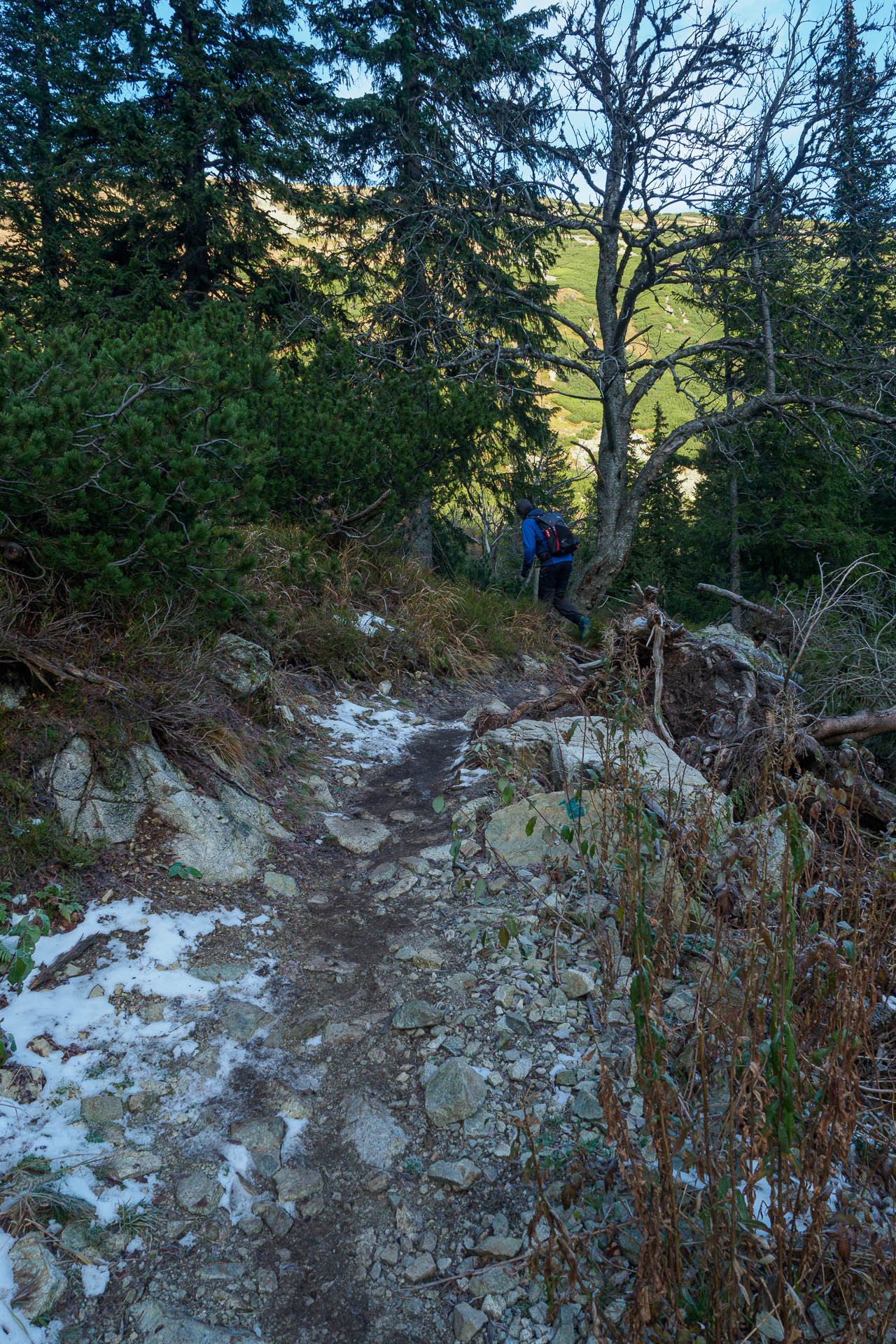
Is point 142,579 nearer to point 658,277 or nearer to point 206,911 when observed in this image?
point 206,911

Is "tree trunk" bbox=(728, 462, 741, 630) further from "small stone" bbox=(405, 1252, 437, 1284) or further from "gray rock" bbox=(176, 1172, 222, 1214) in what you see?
"gray rock" bbox=(176, 1172, 222, 1214)

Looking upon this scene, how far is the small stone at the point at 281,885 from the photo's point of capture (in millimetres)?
3854

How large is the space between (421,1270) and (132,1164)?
0.93 metres

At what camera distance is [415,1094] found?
8.59ft

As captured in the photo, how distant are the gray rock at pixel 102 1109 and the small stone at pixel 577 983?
1701mm

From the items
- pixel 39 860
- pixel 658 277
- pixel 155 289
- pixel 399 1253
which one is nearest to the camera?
pixel 399 1253

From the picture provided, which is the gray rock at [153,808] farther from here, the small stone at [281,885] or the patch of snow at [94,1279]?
the patch of snow at [94,1279]

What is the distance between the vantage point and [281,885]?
12.8ft

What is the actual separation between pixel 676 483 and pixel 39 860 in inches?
690

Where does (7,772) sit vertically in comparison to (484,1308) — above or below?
above

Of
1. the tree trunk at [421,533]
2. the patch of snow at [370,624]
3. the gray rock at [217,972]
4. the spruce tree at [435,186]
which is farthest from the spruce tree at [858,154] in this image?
the gray rock at [217,972]

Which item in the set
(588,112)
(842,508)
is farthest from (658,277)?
(842,508)

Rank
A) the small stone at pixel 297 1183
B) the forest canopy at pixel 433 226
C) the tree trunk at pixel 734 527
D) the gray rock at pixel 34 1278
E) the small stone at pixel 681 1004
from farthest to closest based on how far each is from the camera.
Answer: the tree trunk at pixel 734 527, the forest canopy at pixel 433 226, the small stone at pixel 681 1004, the small stone at pixel 297 1183, the gray rock at pixel 34 1278

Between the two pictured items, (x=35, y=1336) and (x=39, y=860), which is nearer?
(x=35, y=1336)
